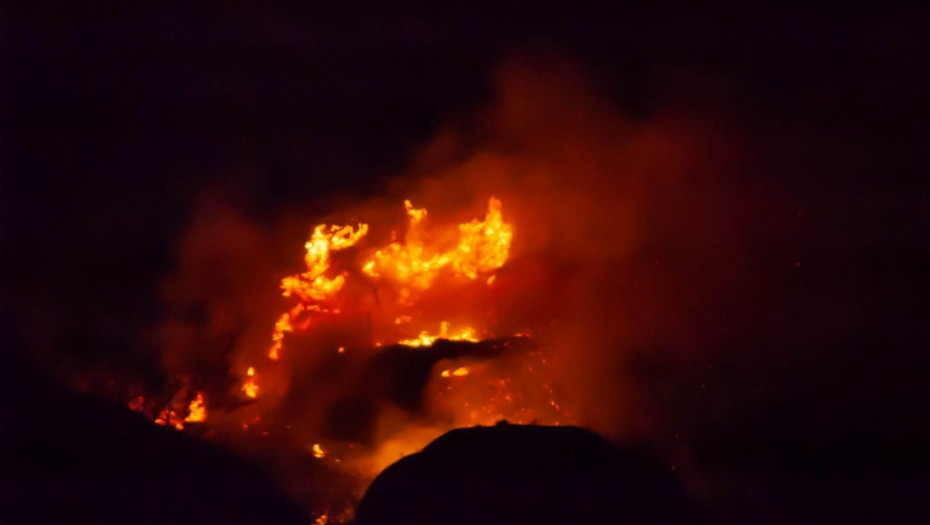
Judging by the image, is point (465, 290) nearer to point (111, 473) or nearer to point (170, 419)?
point (170, 419)

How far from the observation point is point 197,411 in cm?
461

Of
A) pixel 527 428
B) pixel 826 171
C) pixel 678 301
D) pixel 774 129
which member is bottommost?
pixel 527 428

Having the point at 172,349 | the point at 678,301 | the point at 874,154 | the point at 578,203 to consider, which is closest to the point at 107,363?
the point at 172,349

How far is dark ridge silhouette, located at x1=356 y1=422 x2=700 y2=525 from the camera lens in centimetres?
339

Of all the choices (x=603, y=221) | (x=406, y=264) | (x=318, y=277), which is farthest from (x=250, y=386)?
(x=603, y=221)

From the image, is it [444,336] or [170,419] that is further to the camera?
[444,336]

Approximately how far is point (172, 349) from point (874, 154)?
14.6 ft

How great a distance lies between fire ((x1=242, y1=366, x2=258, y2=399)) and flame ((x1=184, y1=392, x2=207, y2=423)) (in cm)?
25

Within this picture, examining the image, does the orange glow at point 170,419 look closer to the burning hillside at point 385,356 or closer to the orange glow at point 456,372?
the burning hillside at point 385,356

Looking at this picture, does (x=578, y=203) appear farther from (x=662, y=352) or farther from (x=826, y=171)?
(x=826, y=171)

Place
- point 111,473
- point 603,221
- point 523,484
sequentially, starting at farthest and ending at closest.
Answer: point 603,221 → point 111,473 → point 523,484

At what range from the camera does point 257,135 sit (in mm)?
5102

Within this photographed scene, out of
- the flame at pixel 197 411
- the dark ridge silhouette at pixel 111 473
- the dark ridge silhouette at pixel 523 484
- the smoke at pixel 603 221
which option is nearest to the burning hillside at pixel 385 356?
the flame at pixel 197 411

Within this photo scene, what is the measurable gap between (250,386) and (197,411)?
33 cm
